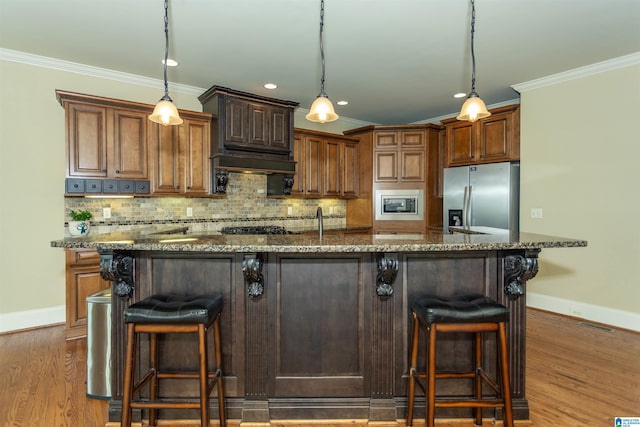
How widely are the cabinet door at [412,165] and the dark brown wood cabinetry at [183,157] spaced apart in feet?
9.39

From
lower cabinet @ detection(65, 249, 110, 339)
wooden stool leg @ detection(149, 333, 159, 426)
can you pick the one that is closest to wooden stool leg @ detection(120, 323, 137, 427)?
wooden stool leg @ detection(149, 333, 159, 426)

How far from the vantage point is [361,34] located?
3.06m

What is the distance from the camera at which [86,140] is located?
138 inches

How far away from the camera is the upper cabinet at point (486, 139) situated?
441 centimetres

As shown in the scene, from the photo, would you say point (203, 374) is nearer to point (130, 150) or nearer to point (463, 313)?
point (463, 313)

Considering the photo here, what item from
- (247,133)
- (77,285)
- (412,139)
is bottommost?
(77,285)

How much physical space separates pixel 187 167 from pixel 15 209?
1.66 metres

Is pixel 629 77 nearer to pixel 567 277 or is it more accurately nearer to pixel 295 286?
pixel 567 277

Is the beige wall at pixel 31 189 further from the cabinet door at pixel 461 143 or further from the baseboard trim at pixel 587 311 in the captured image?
the baseboard trim at pixel 587 311

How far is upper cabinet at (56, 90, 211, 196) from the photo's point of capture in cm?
345

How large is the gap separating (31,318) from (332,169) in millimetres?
4024

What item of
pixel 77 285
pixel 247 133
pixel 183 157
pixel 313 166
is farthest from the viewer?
pixel 313 166

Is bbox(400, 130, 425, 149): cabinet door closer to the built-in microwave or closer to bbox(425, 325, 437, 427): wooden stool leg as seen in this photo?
the built-in microwave

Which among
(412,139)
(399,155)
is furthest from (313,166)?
(412,139)
